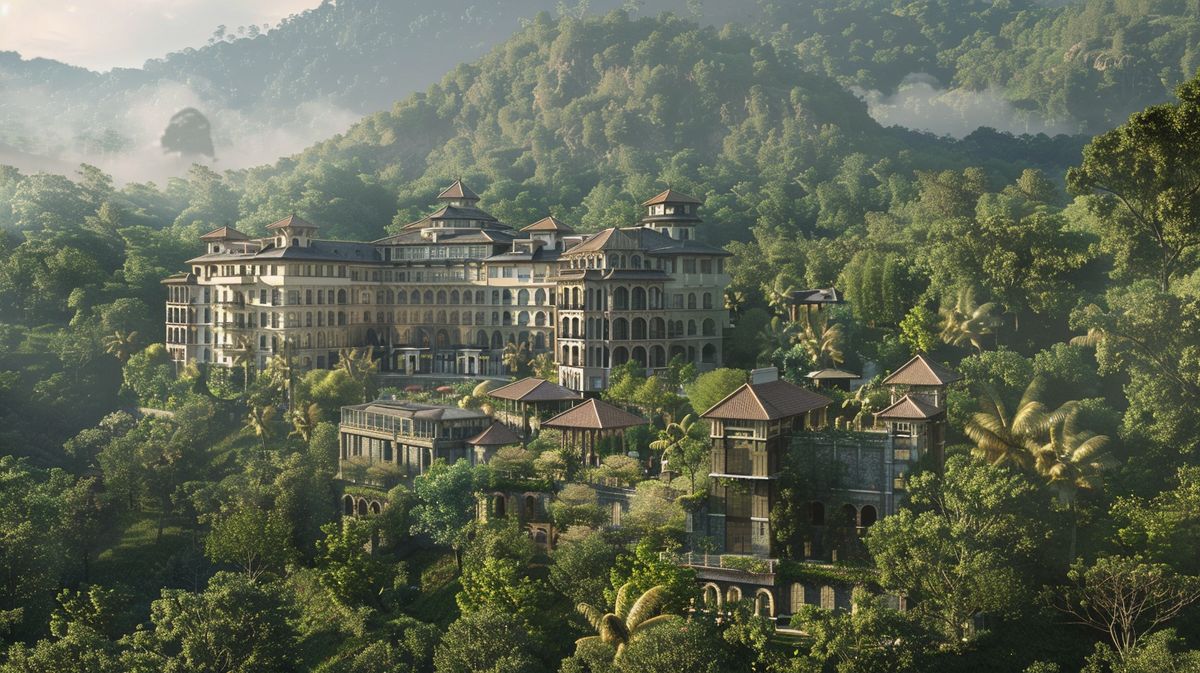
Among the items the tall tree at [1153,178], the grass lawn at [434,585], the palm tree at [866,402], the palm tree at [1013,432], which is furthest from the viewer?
the palm tree at [866,402]

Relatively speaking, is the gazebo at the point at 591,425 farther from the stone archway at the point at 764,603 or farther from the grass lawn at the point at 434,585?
the stone archway at the point at 764,603

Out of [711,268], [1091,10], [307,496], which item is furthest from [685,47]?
[307,496]

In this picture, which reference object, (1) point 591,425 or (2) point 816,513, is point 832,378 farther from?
(2) point 816,513

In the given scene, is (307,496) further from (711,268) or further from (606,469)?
(711,268)

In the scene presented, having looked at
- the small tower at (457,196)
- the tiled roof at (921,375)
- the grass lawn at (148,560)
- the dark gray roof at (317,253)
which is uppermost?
the small tower at (457,196)

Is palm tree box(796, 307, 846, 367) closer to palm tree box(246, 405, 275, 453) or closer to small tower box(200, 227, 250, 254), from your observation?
palm tree box(246, 405, 275, 453)

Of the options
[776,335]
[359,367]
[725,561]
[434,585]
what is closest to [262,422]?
[359,367]

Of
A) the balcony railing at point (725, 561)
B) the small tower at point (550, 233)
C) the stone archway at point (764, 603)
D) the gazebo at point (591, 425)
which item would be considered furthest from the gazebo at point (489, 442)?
the small tower at point (550, 233)
